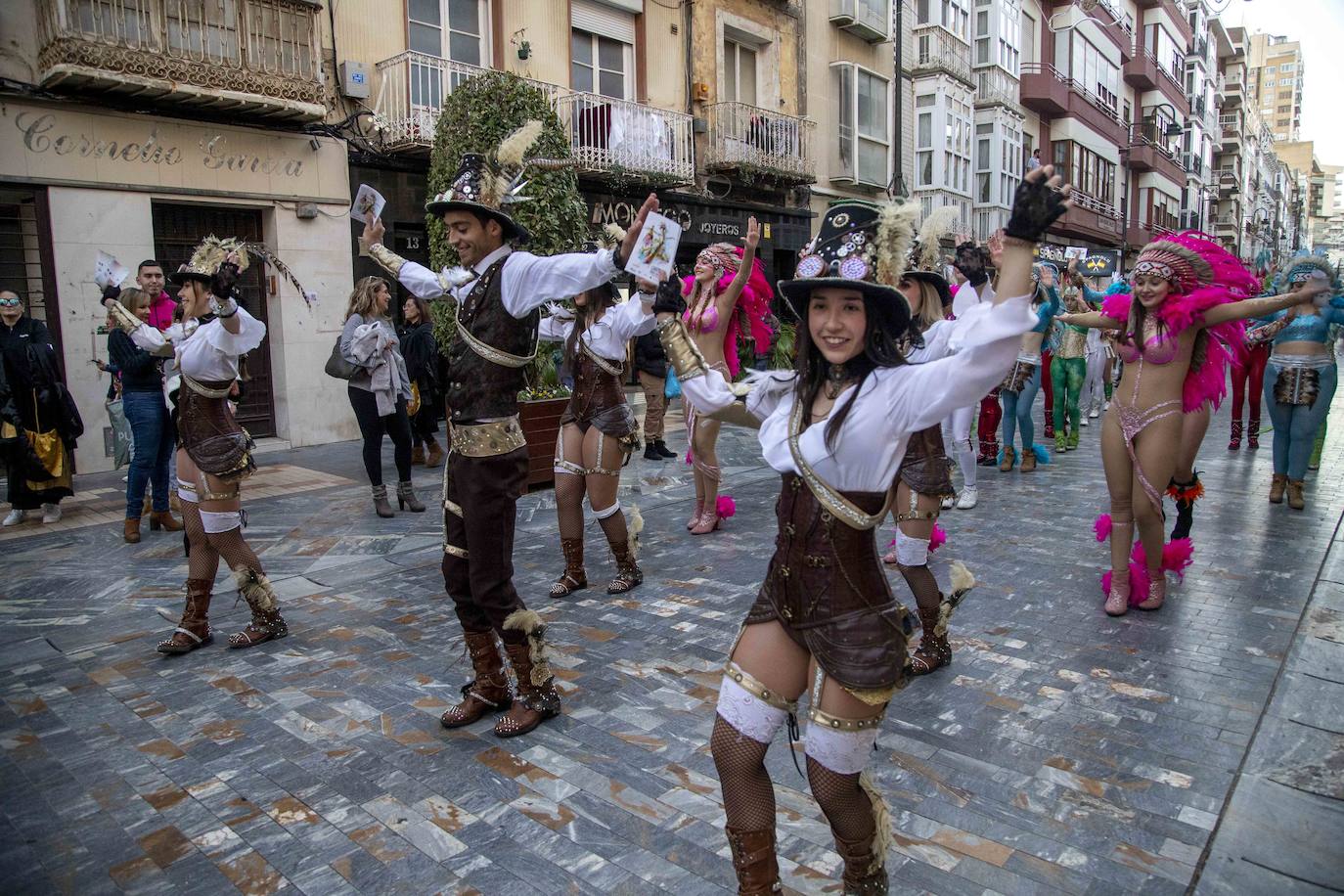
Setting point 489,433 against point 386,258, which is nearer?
point 489,433

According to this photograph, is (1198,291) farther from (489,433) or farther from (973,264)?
(489,433)

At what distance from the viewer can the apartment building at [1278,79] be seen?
339 feet

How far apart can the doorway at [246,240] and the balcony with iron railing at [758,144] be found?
9.72 meters

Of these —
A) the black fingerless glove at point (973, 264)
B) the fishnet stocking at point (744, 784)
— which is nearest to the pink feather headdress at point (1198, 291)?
the black fingerless glove at point (973, 264)

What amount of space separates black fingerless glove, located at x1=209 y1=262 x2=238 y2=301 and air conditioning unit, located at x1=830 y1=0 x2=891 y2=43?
2060cm

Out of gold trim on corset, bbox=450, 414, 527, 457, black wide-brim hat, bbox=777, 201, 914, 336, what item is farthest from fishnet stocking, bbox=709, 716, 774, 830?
gold trim on corset, bbox=450, 414, 527, 457

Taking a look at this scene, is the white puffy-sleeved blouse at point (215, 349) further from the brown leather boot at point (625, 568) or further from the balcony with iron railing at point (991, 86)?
the balcony with iron railing at point (991, 86)

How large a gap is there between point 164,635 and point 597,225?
1274 cm

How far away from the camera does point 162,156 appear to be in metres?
11.2

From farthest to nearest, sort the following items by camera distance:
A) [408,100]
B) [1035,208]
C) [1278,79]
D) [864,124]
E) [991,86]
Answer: [1278,79]
[991,86]
[864,124]
[408,100]
[1035,208]

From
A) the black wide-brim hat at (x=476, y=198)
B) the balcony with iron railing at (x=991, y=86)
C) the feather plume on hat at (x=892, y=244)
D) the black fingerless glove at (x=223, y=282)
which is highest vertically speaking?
the balcony with iron railing at (x=991, y=86)

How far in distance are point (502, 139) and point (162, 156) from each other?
4.26 m

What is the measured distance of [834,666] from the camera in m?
2.37

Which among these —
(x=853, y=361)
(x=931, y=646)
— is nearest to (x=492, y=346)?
(x=853, y=361)
